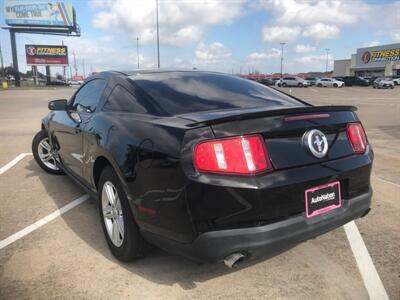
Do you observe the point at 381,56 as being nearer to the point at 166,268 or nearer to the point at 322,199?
the point at 322,199

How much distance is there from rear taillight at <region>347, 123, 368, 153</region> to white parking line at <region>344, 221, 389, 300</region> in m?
0.88

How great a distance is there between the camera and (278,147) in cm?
248

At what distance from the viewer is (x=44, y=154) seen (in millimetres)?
5883

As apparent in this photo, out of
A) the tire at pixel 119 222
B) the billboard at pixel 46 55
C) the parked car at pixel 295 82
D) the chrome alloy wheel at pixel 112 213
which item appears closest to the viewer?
the tire at pixel 119 222

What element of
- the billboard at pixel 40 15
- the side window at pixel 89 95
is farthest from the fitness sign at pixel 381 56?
the side window at pixel 89 95

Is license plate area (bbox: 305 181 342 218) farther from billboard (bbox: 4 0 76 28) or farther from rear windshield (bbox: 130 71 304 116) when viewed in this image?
billboard (bbox: 4 0 76 28)

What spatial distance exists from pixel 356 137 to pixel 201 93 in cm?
131

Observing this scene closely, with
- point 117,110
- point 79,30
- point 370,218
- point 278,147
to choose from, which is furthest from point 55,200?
point 79,30

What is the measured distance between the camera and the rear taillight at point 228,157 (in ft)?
7.68

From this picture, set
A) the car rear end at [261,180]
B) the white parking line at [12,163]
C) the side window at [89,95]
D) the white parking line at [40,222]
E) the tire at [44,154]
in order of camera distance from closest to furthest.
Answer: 1. the car rear end at [261,180]
2. the white parking line at [40,222]
3. the side window at [89,95]
4. the tire at [44,154]
5. the white parking line at [12,163]

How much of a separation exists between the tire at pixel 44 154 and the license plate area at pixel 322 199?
13.8ft

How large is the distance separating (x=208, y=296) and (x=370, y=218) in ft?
7.19

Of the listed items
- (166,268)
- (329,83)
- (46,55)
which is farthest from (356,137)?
(46,55)

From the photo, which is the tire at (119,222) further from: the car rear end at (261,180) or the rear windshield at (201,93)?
the rear windshield at (201,93)
